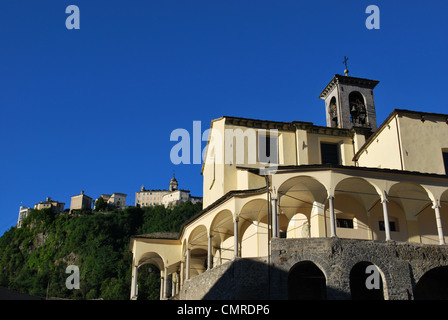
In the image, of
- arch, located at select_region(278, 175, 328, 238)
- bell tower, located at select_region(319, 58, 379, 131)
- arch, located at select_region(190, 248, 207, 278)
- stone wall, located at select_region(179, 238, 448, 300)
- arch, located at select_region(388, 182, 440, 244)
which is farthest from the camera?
bell tower, located at select_region(319, 58, 379, 131)

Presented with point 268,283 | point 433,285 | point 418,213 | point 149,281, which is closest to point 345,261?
point 268,283

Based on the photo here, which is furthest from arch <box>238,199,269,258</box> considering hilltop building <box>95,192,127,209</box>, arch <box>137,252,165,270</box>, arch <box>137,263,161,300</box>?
hilltop building <box>95,192,127,209</box>

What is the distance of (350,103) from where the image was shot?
37844 mm

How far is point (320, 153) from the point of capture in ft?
109

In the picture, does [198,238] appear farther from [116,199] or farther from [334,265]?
[116,199]

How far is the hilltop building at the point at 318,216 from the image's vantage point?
74.9 ft

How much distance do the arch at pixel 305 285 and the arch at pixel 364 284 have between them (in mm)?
1374

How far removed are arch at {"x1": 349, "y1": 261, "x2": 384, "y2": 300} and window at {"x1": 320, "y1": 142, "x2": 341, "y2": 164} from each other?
1088 cm

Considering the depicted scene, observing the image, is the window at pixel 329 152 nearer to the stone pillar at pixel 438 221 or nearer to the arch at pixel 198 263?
the stone pillar at pixel 438 221

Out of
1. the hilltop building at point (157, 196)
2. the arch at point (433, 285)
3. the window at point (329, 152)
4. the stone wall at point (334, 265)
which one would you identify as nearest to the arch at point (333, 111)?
the window at point (329, 152)

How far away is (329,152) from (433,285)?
11570 millimetres

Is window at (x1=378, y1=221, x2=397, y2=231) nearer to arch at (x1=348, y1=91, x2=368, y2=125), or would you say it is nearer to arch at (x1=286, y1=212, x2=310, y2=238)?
arch at (x1=286, y1=212, x2=310, y2=238)

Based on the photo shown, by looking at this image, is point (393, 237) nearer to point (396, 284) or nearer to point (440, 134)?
point (396, 284)

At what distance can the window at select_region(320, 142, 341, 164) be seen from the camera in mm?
33625
